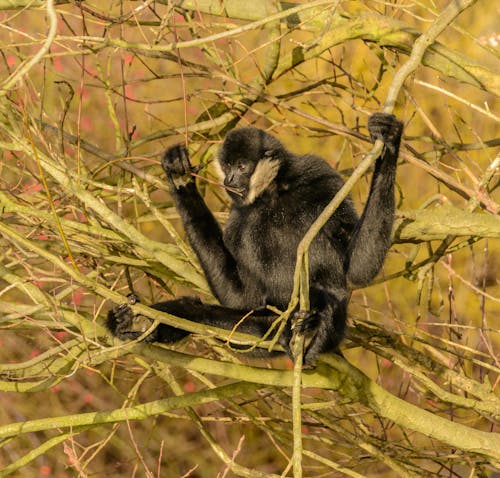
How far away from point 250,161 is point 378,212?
0.93 meters

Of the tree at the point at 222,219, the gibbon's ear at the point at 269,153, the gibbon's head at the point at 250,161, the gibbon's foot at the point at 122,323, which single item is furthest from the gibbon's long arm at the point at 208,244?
the gibbon's foot at the point at 122,323

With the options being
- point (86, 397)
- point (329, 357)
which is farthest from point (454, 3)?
point (86, 397)

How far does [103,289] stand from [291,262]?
5.18ft

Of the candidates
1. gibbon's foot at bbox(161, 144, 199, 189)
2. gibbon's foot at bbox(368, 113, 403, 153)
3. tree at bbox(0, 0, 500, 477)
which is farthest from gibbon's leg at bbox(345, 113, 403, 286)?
gibbon's foot at bbox(161, 144, 199, 189)

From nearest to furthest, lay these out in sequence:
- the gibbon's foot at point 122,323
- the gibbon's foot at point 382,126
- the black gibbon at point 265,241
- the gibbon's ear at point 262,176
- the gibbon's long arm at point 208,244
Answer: the gibbon's foot at point 382,126, the gibbon's foot at point 122,323, the black gibbon at point 265,241, the gibbon's ear at point 262,176, the gibbon's long arm at point 208,244

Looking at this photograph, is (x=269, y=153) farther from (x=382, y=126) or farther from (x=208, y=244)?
(x=382, y=126)

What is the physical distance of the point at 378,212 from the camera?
13.4 ft

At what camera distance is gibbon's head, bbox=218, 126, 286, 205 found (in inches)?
185

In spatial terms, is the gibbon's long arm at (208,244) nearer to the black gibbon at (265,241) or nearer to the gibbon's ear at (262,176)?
the black gibbon at (265,241)

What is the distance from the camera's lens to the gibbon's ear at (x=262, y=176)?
4.70 meters

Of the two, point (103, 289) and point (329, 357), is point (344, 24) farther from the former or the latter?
point (103, 289)

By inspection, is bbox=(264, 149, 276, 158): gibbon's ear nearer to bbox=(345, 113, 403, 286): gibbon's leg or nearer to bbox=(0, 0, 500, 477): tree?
bbox=(0, 0, 500, 477): tree

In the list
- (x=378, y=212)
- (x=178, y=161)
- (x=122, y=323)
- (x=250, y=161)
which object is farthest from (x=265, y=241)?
(x=122, y=323)

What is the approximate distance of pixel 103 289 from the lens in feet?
11.0
